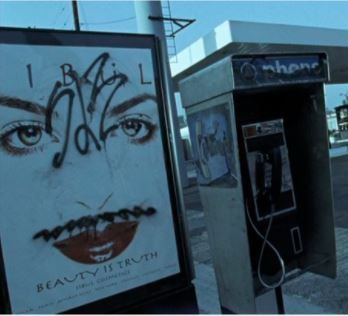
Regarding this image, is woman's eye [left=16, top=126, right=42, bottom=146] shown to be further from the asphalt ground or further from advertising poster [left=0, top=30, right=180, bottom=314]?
the asphalt ground

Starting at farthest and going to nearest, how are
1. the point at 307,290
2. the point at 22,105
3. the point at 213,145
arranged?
1. the point at 307,290
2. the point at 213,145
3. the point at 22,105

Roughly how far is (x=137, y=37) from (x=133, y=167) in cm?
76

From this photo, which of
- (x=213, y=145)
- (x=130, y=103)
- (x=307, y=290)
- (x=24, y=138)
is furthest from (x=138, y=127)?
(x=307, y=290)

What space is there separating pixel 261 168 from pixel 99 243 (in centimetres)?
126

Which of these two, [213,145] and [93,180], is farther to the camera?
[213,145]

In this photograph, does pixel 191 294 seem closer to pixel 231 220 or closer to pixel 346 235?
pixel 231 220

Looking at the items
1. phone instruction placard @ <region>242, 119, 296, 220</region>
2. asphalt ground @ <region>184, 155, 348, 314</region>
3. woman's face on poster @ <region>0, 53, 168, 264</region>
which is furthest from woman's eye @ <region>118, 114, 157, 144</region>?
asphalt ground @ <region>184, 155, 348, 314</region>

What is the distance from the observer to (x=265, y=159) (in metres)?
3.04

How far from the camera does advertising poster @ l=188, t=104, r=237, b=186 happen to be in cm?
269

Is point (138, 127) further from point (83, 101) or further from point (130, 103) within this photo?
point (83, 101)

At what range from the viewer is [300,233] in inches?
137

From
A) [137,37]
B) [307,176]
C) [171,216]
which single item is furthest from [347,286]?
[137,37]

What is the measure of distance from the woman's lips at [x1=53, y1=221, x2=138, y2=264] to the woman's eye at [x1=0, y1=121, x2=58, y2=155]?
0.52 m

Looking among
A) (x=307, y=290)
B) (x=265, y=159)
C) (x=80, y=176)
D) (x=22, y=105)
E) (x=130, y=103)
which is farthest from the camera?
(x=307, y=290)
